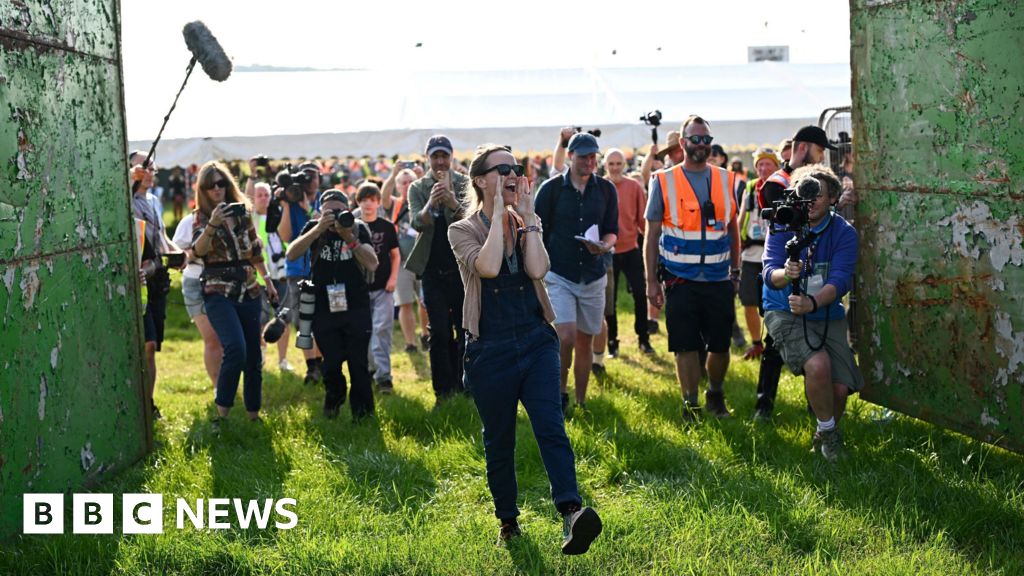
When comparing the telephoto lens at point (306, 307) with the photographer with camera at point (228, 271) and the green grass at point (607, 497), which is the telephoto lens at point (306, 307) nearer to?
the photographer with camera at point (228, 271)

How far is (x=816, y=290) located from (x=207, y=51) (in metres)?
4.79

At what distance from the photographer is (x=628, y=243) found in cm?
1096

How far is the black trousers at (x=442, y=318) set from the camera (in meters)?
8.62

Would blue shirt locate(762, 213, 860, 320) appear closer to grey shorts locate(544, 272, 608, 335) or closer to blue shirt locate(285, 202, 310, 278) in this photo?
grey shorts locate(544, 272, 608, 335)

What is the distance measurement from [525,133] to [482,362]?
38.3 ft

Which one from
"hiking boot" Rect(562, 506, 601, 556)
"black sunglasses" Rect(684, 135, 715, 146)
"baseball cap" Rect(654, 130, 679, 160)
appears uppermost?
"baseball cap" Rect(654, 130, 679, 160)

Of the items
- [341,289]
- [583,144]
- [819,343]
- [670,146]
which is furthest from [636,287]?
[819,343]

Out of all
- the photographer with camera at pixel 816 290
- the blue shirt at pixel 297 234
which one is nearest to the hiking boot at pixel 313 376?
the blue shirt at pixel 297 234

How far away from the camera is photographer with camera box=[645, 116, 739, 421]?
7527 millimetres

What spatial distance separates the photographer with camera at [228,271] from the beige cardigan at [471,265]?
3.07m

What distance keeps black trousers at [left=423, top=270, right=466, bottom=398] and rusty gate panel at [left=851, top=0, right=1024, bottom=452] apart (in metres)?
3.09

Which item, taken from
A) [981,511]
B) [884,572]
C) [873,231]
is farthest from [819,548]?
[873,231]

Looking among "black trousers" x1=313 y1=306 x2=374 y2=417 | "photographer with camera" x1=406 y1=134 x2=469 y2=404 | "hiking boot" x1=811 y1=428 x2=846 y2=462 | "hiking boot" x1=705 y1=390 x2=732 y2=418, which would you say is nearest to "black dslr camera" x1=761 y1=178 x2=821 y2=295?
"hiking boot" x1=811 y1=428 x2=846 y2=462

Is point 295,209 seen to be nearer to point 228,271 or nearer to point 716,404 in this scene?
point 228,271
